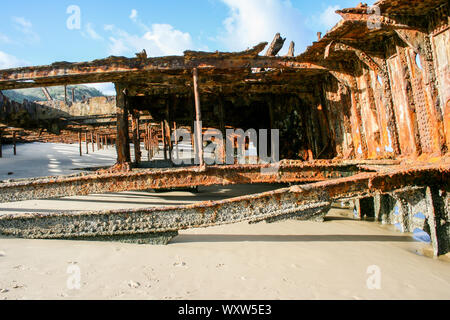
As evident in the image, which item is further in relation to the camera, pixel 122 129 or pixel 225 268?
pixel 122 129

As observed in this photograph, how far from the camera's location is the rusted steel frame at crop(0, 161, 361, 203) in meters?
4.59

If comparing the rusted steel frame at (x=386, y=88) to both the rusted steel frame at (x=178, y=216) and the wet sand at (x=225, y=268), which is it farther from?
the rusted steel frame at (x=178, y=216)

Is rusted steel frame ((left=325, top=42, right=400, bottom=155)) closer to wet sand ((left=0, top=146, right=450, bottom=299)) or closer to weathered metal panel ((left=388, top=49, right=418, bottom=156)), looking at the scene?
weathered metal panel ((left=388, top=49, right=418, bottom=156))

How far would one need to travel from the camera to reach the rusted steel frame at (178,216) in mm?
3631

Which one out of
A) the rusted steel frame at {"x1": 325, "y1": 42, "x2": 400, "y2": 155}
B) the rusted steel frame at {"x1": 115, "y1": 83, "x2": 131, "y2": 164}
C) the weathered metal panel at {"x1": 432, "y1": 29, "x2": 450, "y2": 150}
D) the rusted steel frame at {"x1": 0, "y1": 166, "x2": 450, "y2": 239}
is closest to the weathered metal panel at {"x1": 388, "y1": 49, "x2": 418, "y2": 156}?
the rusted steel frame at {"x1": 325, "y1": 42, "x2": 400, "y2": 155}

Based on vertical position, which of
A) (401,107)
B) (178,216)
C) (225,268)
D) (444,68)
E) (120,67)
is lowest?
(225,268)

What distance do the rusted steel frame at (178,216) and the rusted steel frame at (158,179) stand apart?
3.33 feet

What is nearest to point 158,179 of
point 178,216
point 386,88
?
point 178,216

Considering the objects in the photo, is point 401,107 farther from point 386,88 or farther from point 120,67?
point 120,67

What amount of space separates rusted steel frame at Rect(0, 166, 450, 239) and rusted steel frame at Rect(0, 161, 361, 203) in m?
1.01

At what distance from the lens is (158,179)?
5.09m

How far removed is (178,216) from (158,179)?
1.60m
